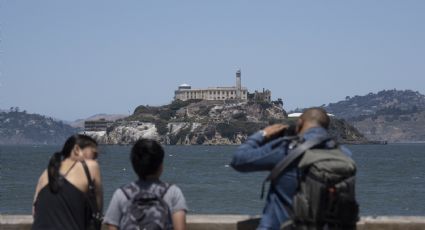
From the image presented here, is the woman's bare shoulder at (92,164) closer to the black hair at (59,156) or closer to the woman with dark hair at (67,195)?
the woman with dark hair at (67,195)

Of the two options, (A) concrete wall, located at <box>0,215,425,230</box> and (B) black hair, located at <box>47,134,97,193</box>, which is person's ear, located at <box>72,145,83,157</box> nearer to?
(B) black hair, located at <box>47,134,97,193</box>

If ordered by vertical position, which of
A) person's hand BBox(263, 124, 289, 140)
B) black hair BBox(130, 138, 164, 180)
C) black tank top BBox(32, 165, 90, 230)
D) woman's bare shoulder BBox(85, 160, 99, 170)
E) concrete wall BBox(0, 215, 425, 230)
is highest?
person's hand BBox(263, 124, 289, 140)

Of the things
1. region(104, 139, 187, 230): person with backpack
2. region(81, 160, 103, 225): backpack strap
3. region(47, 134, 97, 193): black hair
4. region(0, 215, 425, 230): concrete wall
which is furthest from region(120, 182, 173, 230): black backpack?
Result: region(0, 215, 425, 230): concrete wall

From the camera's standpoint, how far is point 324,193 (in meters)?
4.21

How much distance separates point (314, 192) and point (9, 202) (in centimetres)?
4107

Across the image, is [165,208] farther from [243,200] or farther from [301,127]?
[243,200]

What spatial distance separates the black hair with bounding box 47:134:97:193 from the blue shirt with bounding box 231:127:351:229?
1.03 meters

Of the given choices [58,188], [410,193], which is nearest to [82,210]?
[58,188]

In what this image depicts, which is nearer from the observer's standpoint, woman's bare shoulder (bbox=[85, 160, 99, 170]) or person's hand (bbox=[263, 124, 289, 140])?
person's hand (bbox=[263, 124, 289, 140])

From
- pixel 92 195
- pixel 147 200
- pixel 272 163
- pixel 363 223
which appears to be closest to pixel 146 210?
pixel 147 200

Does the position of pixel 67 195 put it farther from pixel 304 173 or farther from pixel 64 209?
pixel 304 173

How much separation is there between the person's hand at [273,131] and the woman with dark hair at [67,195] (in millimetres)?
1062

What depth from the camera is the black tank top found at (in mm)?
4785

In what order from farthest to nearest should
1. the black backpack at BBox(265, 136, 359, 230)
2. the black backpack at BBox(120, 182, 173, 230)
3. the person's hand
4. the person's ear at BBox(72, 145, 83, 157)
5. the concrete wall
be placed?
the concrete wall → the person's ear at BBox(72, 145, 83, 157) → the person's hand → the black backpack at BBox(120, 182, 173, 230) → the black backpack at BBox(265, 136, 359, 230)
